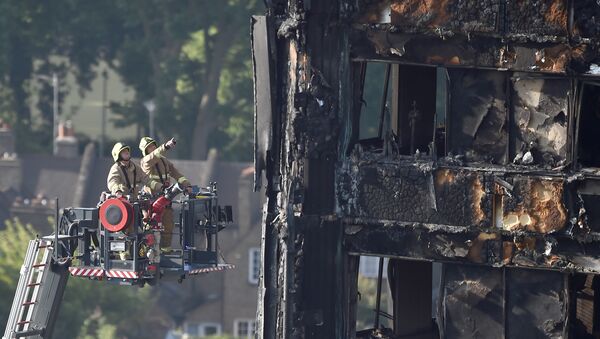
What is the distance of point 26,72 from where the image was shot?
7856cm

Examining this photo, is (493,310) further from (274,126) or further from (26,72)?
(26,72)

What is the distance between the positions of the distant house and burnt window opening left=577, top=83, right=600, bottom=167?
145ft

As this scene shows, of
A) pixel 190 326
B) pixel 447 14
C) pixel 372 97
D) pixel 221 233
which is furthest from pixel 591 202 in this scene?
pixel 372 97

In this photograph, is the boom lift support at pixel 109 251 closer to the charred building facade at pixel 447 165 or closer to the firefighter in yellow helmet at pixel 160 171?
the firefighter in yellow helmet at pixel 160 171

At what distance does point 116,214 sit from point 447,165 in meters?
3.93

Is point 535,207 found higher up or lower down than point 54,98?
lower down

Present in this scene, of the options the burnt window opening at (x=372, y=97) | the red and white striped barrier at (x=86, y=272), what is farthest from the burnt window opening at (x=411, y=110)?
the burnt window opening at (x=372, y=97)

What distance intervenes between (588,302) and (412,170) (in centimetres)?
336

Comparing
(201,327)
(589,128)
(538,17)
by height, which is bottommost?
(201,327)

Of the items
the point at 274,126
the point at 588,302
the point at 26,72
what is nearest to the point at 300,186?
the point at 274,126

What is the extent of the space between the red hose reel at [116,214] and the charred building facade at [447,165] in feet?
5.43

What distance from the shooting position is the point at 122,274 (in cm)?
2030

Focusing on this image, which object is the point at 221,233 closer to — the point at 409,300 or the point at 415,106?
the point at 409,300

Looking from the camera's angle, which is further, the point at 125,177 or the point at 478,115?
the point at 125,177
